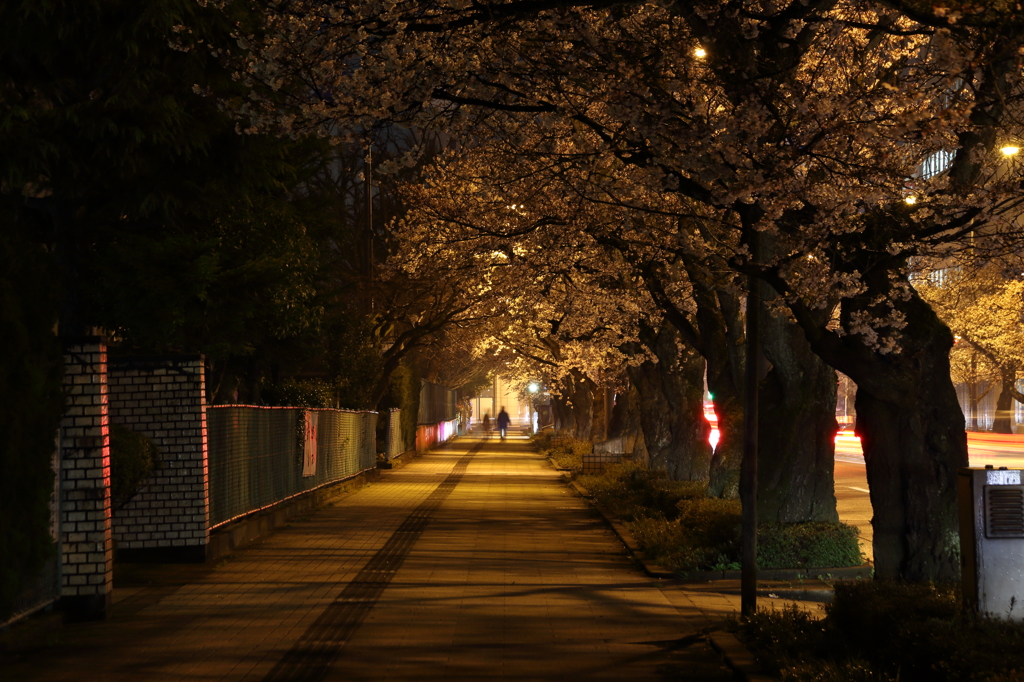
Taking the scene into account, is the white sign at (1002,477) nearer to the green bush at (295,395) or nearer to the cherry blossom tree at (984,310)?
the green bush at (295,395)

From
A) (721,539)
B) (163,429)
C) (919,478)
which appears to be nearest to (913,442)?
(919,478)

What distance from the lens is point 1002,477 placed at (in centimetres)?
729

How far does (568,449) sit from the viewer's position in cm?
4762

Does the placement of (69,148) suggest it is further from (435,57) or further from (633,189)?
(633,189)

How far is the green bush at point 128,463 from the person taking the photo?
38.5ft

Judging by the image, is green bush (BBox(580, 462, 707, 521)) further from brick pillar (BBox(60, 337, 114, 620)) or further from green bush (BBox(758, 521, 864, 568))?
brick pillar (BBox(60, 337, 114, 620))

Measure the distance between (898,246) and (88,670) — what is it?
24.3 feet

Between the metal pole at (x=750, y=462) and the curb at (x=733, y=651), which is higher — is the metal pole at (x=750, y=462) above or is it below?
above

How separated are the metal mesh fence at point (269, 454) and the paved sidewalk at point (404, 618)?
0.85 meters

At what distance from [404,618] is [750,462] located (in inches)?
139

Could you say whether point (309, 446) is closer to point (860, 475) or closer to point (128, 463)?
point (128, 463)

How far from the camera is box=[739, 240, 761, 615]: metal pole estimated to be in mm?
9914

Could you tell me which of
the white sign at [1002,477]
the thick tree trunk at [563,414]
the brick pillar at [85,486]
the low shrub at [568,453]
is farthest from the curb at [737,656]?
the thick tree trunk at [563,414]

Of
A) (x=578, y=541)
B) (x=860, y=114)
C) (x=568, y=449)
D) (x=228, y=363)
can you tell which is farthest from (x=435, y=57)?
(x=568, y=449)
